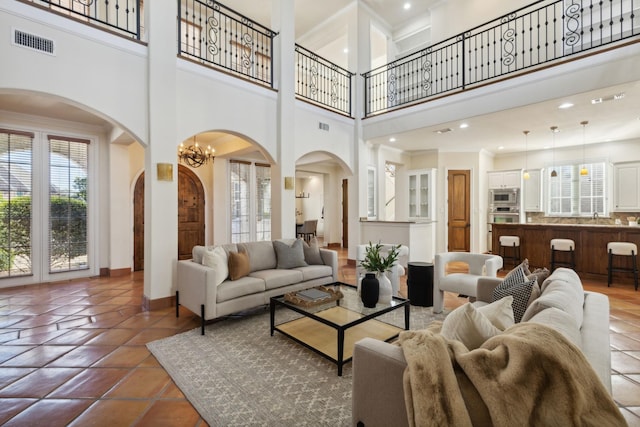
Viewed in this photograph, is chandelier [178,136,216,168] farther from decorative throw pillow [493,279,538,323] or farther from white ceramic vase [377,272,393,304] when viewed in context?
decorative throw pillow [493,279,538,323]

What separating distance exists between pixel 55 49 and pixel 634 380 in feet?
19.8

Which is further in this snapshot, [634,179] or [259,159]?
[259,159]

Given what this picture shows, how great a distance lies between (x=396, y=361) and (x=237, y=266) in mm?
2685

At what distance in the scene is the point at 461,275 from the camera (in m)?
3.56

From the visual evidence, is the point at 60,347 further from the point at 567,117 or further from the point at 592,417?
the point at 567,117

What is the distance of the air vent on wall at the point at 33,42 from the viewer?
2.90m

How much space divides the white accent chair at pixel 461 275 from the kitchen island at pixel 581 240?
3243 millimetres

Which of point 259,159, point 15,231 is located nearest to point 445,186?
point 259,159

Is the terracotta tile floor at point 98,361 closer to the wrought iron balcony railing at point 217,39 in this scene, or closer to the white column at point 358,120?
the white column at point 358,120

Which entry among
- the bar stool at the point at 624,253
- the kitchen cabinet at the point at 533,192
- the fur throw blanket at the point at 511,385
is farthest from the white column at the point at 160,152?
the kitchen cabinet at the point at 533,192

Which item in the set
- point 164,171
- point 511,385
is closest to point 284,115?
point 164,171

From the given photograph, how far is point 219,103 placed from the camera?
4484 millimetres

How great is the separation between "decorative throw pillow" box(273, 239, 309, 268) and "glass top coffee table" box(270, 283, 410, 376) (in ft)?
3.57

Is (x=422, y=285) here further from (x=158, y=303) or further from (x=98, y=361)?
(x=98, y=361)
